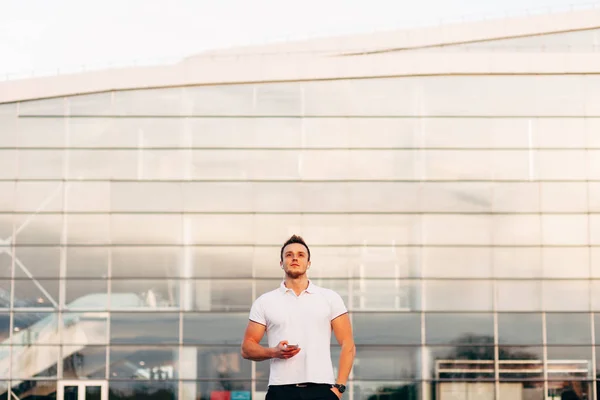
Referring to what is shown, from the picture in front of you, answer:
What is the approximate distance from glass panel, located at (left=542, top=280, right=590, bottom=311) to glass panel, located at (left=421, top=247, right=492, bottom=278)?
4.43 feet

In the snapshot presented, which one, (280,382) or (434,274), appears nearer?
(280,382)

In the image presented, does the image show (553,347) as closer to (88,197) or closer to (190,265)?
(190,265)

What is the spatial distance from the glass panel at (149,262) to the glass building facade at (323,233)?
0.15ft

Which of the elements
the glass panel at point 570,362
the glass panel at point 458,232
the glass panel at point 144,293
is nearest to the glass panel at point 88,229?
the glass panel at point 144,293

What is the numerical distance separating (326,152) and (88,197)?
539 cm

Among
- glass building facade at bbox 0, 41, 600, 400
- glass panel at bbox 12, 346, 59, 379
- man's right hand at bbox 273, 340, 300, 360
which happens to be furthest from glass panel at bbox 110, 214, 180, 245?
man's right hand at bbox 273, 340, 300, 360

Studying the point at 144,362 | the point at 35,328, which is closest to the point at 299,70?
the point at 144,362

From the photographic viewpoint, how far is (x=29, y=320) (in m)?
25.0

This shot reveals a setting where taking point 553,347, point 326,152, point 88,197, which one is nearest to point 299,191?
point 326,152

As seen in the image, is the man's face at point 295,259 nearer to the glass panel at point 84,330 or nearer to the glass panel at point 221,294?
the glass panel at point 221,294

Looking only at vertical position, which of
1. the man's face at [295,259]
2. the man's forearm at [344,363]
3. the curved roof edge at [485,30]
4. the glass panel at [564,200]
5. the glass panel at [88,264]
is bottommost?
the man's forearm at [344,363]

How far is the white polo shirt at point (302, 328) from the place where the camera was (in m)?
6.29

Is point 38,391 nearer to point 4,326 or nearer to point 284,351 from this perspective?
point 4,326

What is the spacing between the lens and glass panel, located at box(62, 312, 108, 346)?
24.9 meters
